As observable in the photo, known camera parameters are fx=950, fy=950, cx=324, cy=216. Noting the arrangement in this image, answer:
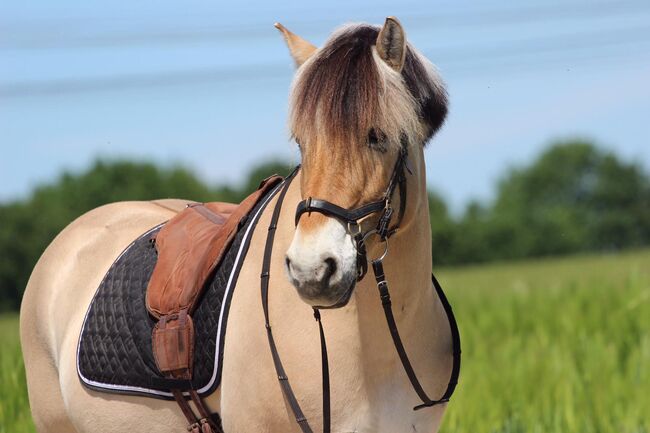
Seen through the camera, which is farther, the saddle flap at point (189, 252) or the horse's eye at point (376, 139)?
the saddle flap at point (189, 252)

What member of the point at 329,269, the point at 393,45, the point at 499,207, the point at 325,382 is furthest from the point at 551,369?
the point at 499,207

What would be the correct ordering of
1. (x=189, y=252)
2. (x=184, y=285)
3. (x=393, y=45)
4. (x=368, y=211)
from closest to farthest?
(x=368, y=211), (x=393, y=45), (x=184, y=285), (x=189, y=252)

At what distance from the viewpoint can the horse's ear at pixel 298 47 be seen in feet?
10.1

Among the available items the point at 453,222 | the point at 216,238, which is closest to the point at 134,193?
the point at 453,222

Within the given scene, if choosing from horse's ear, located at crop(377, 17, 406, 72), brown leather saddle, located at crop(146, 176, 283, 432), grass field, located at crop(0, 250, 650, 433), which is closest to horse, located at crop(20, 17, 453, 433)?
horse's ear, located at crop(377, 17, 406, 72)

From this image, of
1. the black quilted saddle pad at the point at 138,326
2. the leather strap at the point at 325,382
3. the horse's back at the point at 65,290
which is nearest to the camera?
the leather strap at the point at 325,382

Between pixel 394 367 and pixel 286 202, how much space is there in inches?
25.6

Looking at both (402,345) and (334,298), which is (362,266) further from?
(402,345)

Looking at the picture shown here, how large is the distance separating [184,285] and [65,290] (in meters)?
1.19

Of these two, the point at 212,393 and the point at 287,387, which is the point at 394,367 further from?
the point at 212,393

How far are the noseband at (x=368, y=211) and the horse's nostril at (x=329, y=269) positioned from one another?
0.46ft

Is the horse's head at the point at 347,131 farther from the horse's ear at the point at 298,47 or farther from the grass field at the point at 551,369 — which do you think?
the grass field at the point at 551,369

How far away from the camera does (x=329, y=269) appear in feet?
8.25

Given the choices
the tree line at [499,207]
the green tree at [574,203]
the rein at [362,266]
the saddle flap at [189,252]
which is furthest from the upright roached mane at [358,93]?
the green tree at [574,203]
